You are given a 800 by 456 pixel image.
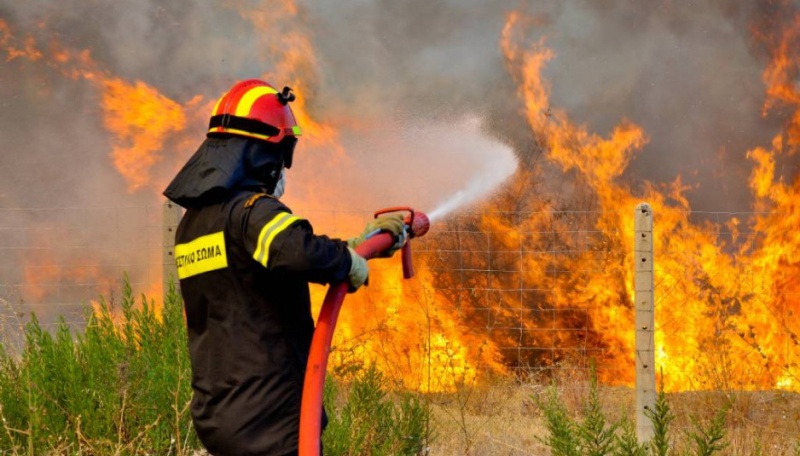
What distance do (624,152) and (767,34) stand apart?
2311 millimetres

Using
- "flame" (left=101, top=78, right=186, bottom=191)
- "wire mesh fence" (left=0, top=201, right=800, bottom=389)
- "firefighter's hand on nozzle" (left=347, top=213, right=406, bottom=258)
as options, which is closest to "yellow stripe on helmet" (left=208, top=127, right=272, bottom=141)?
"firefighter's hand on nozzle" (left=347, top=213, right=406, bottom=258)

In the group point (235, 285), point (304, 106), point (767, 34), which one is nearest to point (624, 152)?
point (767, 34)

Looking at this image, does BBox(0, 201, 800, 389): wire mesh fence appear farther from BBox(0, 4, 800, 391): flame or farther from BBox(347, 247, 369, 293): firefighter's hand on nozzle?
BBox(347, 247, 369, 293): firefighter's hand on nozzle

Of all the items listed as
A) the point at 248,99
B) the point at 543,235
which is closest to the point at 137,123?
the point at 543,235

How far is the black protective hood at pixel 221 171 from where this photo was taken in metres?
2.79

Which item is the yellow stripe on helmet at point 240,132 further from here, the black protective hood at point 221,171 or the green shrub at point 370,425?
the green shrub at point 370,425

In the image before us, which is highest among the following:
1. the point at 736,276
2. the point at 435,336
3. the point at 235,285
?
the point at 736,276

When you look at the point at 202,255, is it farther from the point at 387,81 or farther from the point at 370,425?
the point at 387,81

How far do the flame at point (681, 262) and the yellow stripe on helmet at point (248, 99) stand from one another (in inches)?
202

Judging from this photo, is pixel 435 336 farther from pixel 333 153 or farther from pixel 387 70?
pixel 387 70

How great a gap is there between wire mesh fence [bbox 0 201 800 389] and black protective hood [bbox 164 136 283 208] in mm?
5118

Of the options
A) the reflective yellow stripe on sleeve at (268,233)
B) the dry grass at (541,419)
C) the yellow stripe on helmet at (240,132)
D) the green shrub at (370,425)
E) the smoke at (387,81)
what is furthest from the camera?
the smoke at (387,81)

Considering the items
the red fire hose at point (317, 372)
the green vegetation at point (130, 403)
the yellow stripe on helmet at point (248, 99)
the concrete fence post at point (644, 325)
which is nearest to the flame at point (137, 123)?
the green vegetation at point (130, 403)

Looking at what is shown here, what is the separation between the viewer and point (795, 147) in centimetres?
1012
